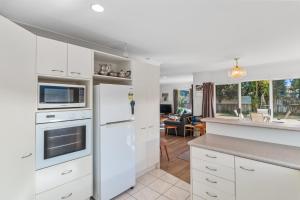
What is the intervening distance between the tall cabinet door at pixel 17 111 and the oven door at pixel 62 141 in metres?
0.08

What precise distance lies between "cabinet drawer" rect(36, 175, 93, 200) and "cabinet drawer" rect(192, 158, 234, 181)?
1.37 meters

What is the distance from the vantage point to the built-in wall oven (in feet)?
5.40

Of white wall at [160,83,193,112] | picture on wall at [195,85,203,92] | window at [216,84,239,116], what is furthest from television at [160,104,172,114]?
window at [216,84,239,116]

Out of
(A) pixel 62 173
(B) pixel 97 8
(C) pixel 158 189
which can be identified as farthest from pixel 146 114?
(B) pixel 97 8

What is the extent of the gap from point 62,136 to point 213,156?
1702 mm

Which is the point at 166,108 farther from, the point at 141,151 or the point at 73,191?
the point at 73,191

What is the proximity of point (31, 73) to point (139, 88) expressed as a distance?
1.55 metres

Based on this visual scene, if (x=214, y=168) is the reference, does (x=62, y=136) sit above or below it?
above

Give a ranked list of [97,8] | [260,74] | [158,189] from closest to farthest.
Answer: [97,8] < [158,189] < [260,74]

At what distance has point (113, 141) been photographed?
220cm

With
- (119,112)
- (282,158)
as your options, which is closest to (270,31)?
(282,158)

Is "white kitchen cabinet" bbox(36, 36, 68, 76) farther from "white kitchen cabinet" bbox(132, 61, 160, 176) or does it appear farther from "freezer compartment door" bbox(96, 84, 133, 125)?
"white kitchen cabinet" bbox(132, 61, 160, 176)

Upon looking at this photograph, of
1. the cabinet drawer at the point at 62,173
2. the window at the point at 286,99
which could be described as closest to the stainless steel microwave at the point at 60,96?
the cabinet drawer at the point at 62,173

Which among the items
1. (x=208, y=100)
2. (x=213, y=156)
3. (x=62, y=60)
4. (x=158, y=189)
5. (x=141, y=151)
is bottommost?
(x=158, y=189)
